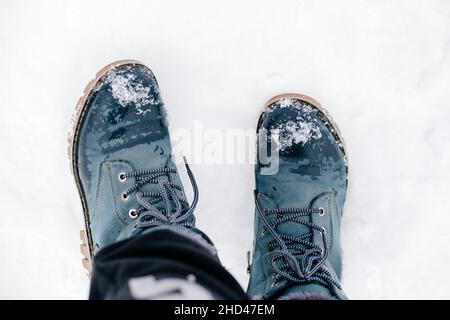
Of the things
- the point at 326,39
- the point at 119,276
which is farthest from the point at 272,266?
the point at 326,39

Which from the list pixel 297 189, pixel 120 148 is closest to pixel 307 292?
pixel 297 189

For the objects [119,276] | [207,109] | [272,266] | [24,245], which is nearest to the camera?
[119,276]

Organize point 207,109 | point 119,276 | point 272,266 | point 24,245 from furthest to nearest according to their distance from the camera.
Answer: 1. point 24,245
2. point 207,109
3. point 272,266
4. point 119,276

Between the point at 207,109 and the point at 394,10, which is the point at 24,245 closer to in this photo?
the point at 207,109

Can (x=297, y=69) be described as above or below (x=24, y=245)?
above

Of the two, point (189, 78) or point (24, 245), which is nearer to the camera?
point (189, 78)

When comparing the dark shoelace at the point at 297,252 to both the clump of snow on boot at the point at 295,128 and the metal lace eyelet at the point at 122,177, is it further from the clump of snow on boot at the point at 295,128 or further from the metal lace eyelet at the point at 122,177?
the metal lace eyelet at the point at 122,177

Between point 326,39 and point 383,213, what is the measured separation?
1.58 feet

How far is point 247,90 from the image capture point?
114 cm

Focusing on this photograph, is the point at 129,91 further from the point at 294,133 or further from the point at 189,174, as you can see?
the point at 294,133

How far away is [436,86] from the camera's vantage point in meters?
1.12

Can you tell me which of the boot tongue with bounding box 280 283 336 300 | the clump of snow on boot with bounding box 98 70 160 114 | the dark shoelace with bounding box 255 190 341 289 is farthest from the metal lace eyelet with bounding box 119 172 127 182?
the boot tongue with bounding box 280 283 336 300

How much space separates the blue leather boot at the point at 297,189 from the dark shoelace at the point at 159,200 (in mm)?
204
